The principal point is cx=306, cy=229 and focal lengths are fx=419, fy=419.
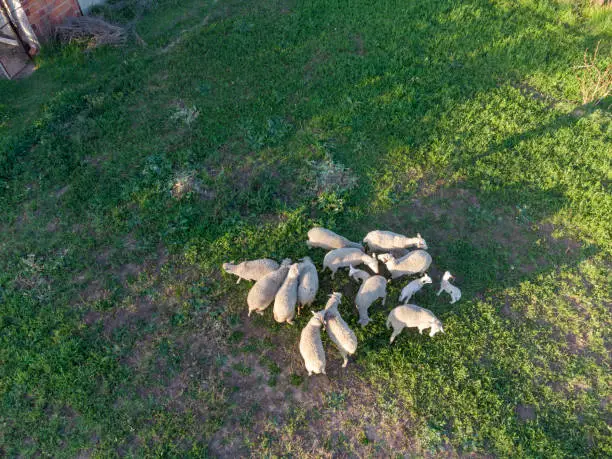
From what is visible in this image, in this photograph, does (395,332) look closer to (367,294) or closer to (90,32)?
(367,294)

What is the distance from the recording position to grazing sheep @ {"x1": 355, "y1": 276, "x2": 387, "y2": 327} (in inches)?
317

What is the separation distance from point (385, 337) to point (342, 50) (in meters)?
10.1

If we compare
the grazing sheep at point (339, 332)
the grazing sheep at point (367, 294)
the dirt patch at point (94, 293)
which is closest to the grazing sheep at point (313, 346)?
the grazing sheep at point (339, 332)

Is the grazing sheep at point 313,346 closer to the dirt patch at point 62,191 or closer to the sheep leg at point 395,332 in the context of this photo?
the sheep leg at point 395,332

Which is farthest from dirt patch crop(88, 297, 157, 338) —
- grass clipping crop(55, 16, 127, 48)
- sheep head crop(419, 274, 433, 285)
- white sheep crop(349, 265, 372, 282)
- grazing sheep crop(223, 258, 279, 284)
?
grass clipping crop(55, 16, 127, 48)

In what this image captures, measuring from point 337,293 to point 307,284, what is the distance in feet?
2.03

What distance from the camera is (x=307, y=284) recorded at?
8078mm

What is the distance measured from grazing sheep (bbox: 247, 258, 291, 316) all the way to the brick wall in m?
12.3

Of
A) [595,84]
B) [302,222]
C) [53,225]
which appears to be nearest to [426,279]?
[302,222]

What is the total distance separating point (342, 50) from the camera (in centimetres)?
1408

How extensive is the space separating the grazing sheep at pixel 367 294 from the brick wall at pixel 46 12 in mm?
13719

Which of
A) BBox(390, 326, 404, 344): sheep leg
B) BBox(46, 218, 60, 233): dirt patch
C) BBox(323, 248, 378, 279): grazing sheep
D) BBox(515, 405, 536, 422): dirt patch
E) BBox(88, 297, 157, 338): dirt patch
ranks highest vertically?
BBox(46, 218, 60, 233): dirt patch

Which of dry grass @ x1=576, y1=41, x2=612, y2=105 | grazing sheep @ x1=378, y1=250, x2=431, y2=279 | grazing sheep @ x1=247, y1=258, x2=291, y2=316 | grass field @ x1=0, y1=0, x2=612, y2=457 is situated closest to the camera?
grass field @ x1=0, y1=0, x2=612, y2=457

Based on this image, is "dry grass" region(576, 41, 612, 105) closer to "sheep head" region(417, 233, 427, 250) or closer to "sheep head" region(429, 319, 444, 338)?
"sheep head" region(417, 233, 427, 250)
